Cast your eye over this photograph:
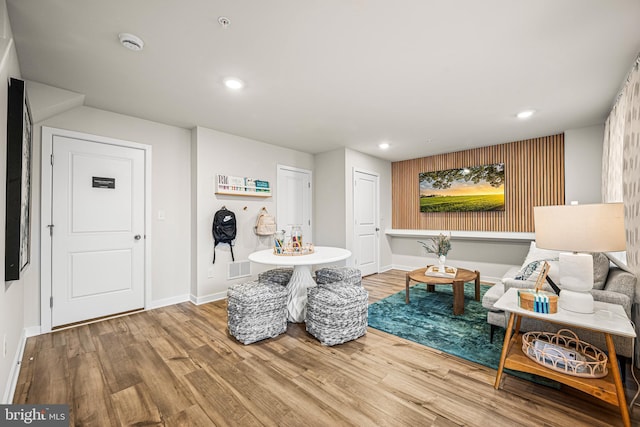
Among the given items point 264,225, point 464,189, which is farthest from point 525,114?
point 264,225

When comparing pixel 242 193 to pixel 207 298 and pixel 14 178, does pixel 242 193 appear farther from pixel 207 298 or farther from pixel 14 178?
pixel 14 178

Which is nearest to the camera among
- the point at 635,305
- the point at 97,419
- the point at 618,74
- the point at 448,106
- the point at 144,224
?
the point at 97,419

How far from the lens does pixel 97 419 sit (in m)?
1.59

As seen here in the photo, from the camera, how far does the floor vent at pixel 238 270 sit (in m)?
4.00

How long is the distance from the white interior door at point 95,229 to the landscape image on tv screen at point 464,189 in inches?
192

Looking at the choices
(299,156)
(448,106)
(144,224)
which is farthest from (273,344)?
(299,156)

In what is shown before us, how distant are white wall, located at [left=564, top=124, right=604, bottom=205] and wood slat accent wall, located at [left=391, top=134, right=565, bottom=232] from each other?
0.52 feet

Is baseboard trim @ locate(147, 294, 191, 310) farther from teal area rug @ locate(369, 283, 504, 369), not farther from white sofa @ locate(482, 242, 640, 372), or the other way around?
white sofa @ locate(482, 242, 640, 372)

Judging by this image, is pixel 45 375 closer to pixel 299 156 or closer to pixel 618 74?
pixel 299 156

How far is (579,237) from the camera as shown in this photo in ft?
5.33

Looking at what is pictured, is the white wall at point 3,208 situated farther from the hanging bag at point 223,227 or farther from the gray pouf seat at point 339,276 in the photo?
the gray pouf seat at point 339,276

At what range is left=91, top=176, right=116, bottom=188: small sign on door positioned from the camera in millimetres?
3067

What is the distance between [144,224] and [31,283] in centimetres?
112

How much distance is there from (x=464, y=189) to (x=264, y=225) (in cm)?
368
